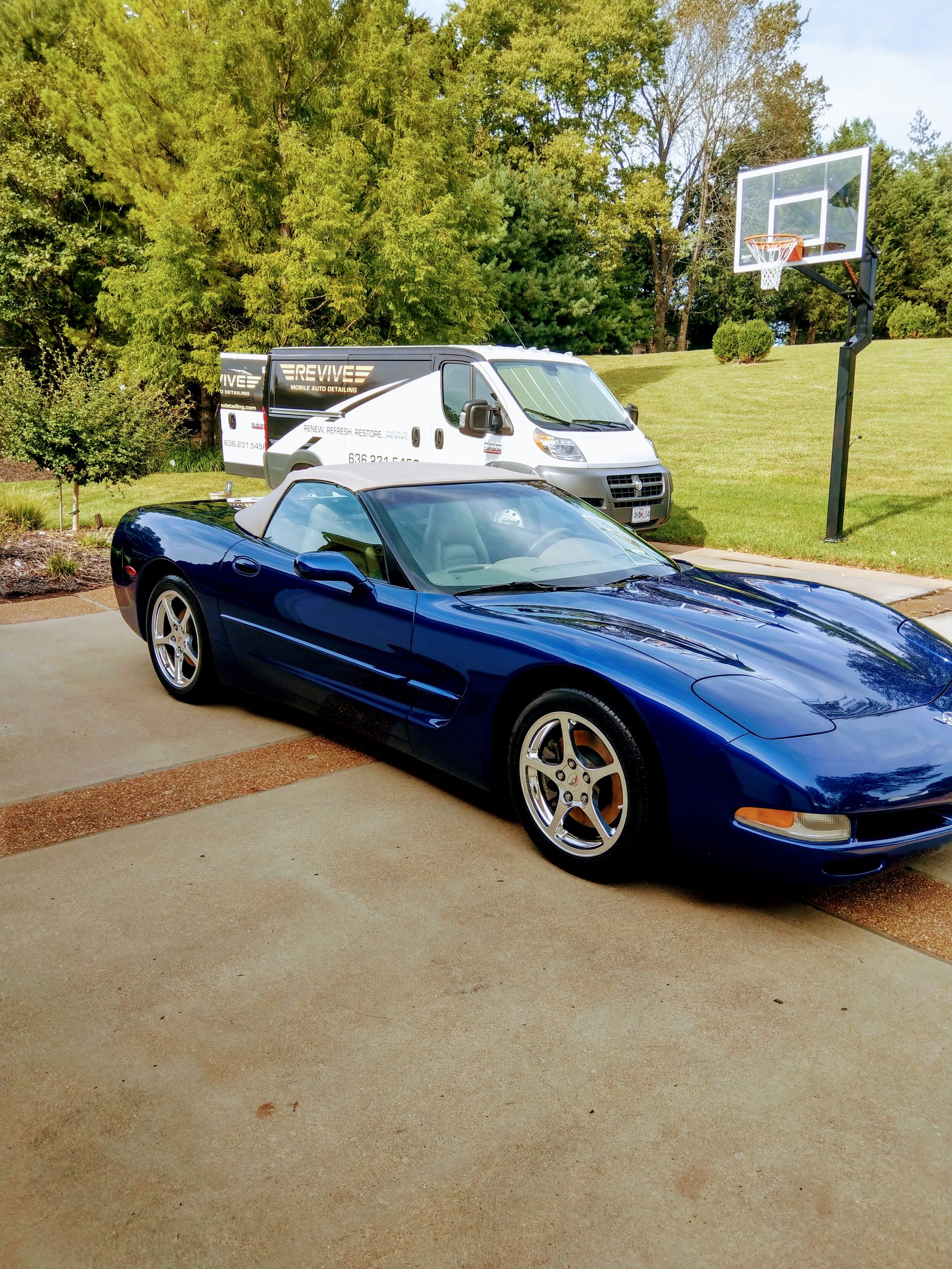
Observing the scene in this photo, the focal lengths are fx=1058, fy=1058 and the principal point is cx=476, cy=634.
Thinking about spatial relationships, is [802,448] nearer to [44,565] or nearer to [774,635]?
[44,565]

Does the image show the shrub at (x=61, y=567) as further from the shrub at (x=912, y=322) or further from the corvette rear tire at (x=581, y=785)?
the shrub at (x=912, y=322)

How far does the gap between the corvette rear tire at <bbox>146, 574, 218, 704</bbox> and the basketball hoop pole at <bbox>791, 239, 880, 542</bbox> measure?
8.19m

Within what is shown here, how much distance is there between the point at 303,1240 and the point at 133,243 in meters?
23.3

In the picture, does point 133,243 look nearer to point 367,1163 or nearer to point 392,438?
point 392,438

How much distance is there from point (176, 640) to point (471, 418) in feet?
18.0

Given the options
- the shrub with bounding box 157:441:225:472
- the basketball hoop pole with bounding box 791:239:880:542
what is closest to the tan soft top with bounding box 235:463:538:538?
the basketball hoop pole with bounding box 791:239:880:542

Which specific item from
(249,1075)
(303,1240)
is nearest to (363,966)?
(249,1075)

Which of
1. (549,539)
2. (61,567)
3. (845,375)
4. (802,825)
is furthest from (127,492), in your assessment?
(802,825)

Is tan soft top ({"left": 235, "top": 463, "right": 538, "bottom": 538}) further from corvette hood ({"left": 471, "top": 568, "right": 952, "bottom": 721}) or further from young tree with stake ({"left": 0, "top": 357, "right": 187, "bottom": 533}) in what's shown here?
young tree with stake ({"left": 0, "top": 357, "right": 187, "bottom": 533})

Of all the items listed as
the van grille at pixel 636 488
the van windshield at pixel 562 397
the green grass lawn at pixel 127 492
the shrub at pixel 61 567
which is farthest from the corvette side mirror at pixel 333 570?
the green grass lawn at pixel 127 492

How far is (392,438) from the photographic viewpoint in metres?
11.4

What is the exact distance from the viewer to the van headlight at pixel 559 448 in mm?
10078

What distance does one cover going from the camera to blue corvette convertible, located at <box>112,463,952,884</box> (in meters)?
3.16

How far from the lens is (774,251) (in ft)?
43.4
